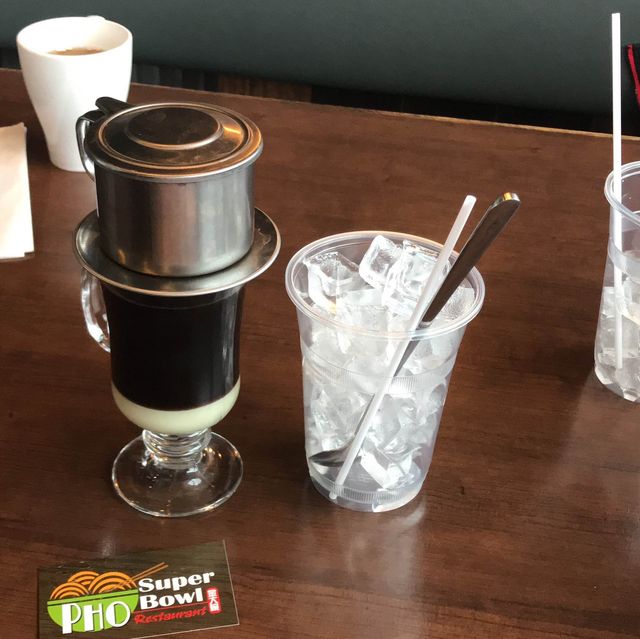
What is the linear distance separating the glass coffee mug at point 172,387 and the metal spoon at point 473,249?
0.09 meters

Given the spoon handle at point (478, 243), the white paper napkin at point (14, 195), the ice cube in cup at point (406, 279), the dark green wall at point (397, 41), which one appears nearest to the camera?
the spoon handle at point (478, 243)

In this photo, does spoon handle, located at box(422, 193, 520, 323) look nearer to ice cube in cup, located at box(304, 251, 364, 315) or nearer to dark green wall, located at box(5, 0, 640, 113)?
ice cube in cup, located at box(304, 251, 364, 315)

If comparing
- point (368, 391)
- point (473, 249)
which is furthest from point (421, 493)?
point (473, 249)

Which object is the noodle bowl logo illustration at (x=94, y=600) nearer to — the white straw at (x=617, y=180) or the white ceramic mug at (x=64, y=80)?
the white straw at (x=617, y=180)

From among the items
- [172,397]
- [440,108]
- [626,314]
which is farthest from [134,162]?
[440,108]

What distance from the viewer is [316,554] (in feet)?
1.70

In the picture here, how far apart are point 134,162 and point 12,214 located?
0.44 meters

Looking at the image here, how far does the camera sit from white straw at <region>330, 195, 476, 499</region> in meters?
0.43

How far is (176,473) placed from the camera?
0.57 meters

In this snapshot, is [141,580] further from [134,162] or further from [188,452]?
[134,162]

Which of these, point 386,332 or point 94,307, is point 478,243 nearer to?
point 386,332

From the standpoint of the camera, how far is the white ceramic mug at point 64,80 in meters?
0.86

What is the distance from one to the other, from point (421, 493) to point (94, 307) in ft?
0.79

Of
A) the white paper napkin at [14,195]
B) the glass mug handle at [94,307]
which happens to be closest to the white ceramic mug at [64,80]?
the white paper napkin at [14,195]
